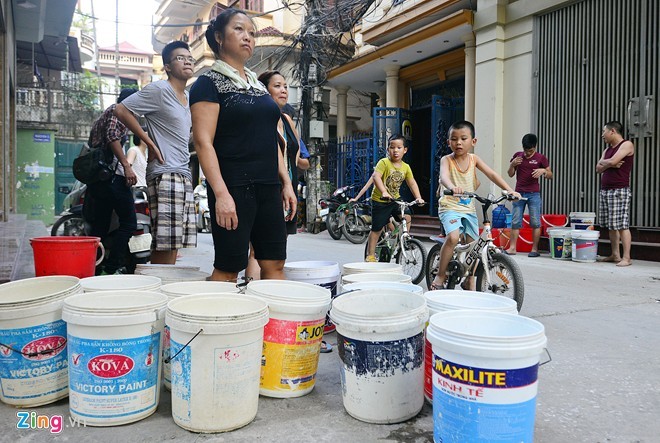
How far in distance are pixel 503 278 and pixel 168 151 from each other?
109 inches

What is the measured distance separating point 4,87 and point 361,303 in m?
8.00

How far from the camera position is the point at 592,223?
7570 millimetres

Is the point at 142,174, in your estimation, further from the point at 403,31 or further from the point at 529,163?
the point at 403,31

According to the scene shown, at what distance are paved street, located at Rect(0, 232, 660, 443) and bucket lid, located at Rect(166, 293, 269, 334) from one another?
42cm

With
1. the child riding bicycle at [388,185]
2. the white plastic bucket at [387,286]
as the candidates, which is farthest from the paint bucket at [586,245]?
the white plastic bucket at [387,286]

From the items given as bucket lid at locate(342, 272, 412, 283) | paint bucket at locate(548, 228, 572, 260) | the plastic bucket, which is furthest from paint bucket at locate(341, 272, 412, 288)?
paint bucket at locate(548, 228, 572, 260)

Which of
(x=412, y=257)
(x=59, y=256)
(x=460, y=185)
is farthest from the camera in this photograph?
(x=412, y=257)

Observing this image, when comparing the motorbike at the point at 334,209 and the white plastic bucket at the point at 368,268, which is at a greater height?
the motorbike at the point at 334,209

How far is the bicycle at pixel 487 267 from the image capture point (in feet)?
13.1

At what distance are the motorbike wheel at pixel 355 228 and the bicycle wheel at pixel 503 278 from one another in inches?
261

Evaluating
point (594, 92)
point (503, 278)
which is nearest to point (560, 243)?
point (594, 92)

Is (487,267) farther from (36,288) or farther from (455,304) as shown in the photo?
(36,288)

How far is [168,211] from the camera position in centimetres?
372
